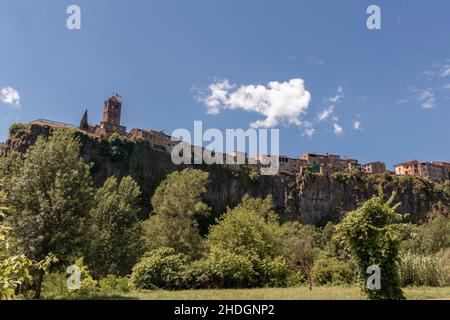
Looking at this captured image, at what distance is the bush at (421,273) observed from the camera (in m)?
21.9

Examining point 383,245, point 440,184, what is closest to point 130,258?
point 383,245

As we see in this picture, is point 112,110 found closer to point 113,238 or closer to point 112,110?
point 112,110

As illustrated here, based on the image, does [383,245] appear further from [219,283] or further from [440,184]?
[440,184]

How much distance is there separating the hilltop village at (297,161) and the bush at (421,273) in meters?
93.8

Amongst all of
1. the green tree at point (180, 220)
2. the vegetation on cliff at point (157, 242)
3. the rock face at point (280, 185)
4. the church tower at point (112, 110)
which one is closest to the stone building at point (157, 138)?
the rock face at point (280, 185)

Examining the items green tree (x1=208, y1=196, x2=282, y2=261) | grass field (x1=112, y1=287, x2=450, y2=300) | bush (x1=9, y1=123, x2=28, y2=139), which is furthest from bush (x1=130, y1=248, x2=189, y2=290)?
bush (x1=9, y1=123, x2=28, y2=139)

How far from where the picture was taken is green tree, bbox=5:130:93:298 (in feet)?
57.8

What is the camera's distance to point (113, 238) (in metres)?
34.4

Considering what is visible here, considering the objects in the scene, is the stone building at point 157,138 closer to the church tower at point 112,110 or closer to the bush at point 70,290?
the church tower at point 112,110

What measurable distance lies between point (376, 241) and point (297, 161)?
138 metres

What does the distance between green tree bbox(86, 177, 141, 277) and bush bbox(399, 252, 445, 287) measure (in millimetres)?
23914

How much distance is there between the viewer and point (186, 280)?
70.3 ft

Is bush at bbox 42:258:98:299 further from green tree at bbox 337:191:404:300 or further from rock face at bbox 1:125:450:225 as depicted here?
rock face at bbox 1:125:450:225
